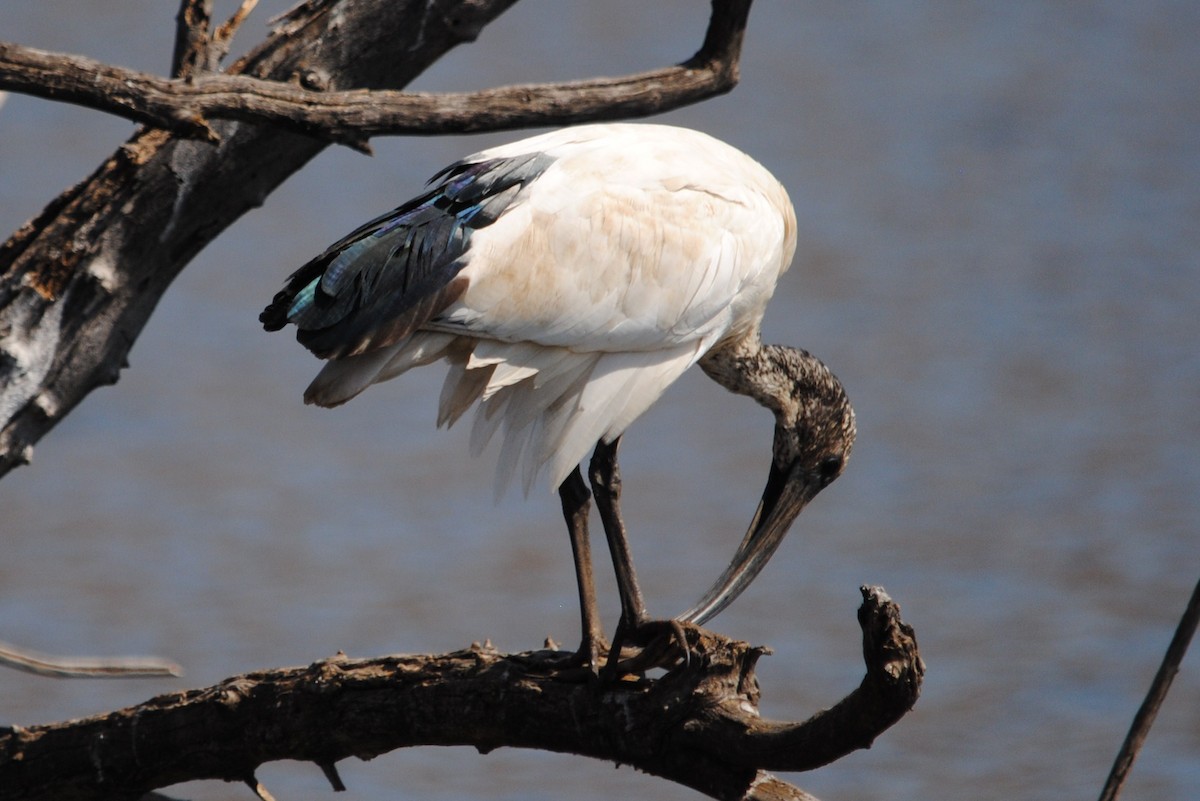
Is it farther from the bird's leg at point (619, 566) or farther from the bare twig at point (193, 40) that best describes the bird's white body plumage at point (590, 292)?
the bare twig at point (193, 40)

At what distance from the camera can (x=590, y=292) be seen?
3.80 metres

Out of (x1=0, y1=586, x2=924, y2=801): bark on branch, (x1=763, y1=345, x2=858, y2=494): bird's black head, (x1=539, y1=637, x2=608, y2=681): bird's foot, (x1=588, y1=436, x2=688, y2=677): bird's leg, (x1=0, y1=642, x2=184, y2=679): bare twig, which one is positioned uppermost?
(x1=763, y1=345, x2=858, y2=494): bird's black head

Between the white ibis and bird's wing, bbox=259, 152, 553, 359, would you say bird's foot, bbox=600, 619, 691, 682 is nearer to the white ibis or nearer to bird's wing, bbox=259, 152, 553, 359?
the white ibis

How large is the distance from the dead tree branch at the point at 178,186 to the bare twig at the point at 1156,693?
1937mm

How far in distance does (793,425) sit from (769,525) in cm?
26

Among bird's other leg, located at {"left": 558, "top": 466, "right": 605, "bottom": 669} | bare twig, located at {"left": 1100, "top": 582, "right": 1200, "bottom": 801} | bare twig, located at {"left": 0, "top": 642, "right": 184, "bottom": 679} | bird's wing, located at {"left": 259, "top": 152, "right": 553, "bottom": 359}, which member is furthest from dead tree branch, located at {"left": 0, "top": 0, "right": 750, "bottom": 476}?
bare twig, located at {"left": 1100, "top": 582, "right": 1200, "bottom": 801}

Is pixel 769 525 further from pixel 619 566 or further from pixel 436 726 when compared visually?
pixel 436 726

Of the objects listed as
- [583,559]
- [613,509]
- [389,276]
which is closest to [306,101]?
[389,276]

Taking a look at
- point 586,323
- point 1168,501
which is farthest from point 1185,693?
point 586,323

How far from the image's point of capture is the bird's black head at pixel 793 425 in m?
4.47

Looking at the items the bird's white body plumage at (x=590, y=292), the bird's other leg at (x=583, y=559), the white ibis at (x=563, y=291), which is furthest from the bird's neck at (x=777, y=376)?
the bird's other leg at (x=583, y=559)

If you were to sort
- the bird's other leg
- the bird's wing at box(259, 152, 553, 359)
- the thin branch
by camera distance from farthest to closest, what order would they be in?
the bird's other leg → the bird's wing at box(259, 152, 553, 359) → the thin branch

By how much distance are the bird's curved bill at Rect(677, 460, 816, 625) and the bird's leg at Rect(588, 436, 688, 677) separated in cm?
40

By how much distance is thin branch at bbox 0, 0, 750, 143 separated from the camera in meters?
3.28
